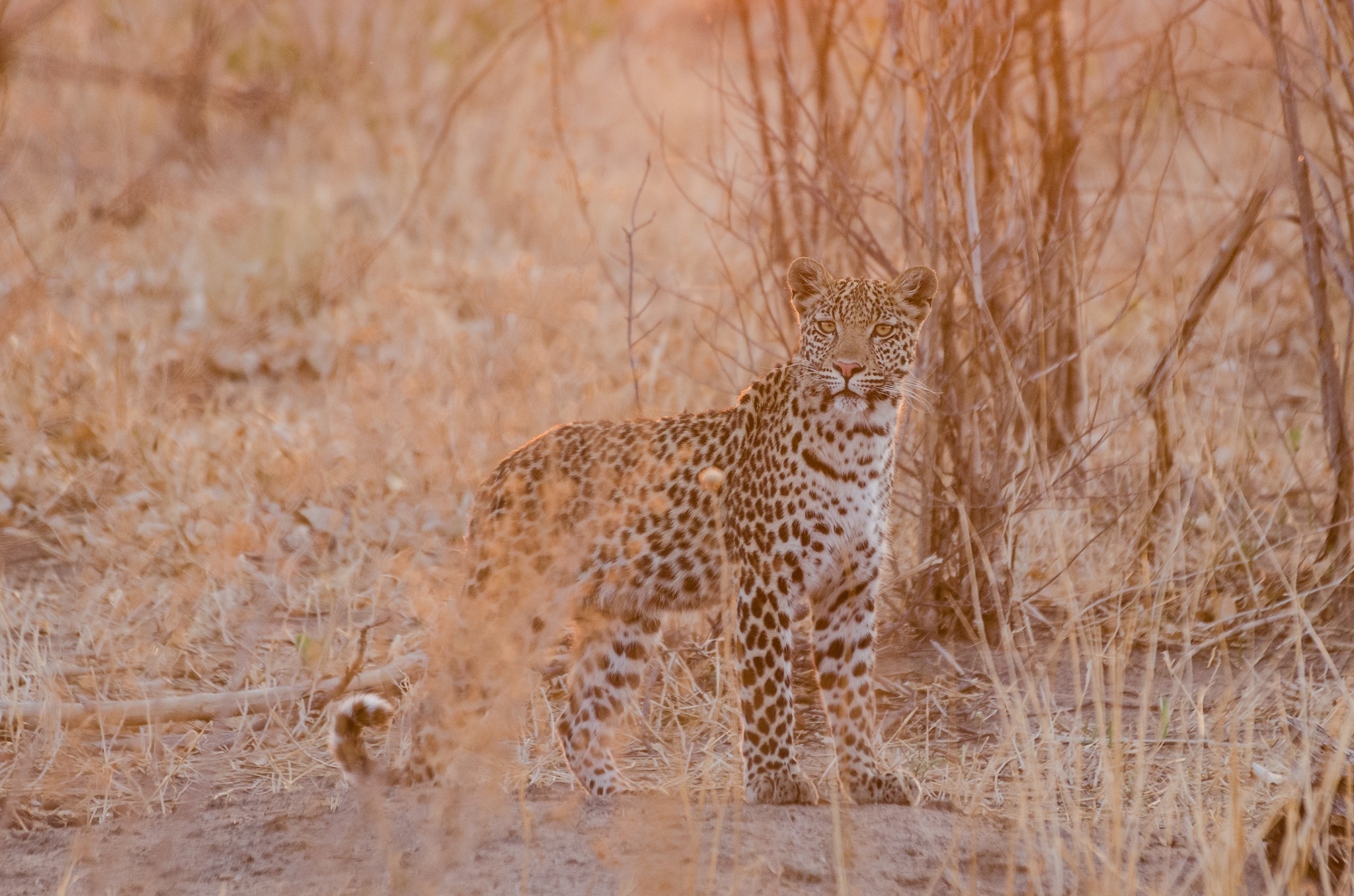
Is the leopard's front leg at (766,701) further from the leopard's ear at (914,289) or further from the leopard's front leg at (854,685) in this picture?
the leopard's ear at (914,289)

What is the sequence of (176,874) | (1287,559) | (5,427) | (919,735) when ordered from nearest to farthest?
(176,874), (919,735), (1287,559), (5,427)

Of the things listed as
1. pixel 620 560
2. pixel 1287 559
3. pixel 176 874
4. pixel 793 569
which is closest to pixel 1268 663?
pixel 1287 559

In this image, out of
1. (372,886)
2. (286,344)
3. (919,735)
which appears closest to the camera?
(372,886)

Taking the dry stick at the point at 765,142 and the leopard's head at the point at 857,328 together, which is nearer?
the leopard's head at the point at 857,328

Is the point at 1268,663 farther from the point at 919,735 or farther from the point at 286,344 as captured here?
the point at 286,344

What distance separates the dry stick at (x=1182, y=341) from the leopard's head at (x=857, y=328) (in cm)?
161

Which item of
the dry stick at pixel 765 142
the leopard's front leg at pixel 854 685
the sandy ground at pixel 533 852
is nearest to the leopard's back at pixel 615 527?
the leopard's front leg at pixel 854 685

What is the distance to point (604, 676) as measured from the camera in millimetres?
5133

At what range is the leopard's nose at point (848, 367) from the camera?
4547mm

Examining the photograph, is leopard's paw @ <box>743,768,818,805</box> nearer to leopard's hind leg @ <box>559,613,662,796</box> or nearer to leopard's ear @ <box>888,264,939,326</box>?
leopard's hind leg @ <box>559,613,662,796</box>

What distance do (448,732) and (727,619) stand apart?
102cm

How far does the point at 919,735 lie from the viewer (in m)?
5.33

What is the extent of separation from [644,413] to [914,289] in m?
3.17

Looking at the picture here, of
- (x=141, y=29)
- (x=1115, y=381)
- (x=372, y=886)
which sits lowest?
(x=372, y=886)
